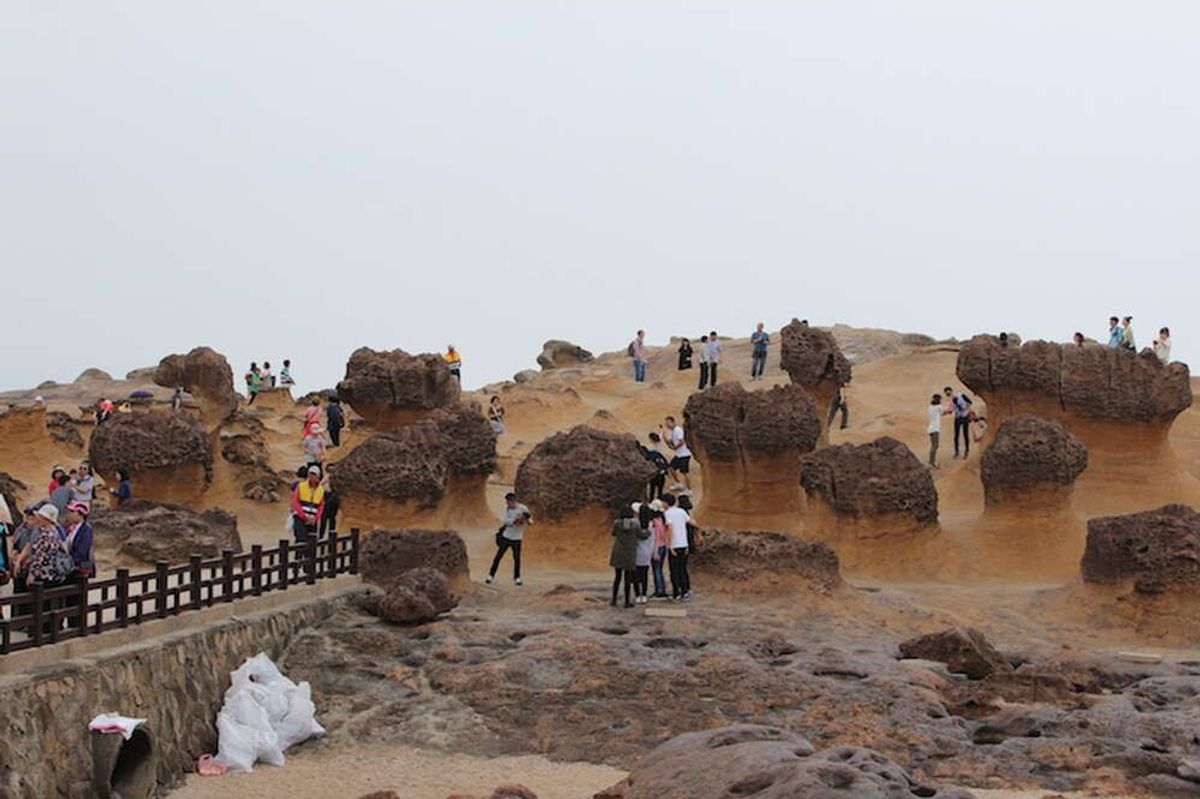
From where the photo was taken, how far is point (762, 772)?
7.68 metres

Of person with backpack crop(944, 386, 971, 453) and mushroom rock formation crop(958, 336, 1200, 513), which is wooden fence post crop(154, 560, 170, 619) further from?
person with backpack crop(944, 386, 971, 453)

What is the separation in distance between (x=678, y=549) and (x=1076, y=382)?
924 centimetres

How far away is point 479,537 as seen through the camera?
22078mm

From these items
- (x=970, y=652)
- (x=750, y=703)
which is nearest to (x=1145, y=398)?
(x=970, y=652)

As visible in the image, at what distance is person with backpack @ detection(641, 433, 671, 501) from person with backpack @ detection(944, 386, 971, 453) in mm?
6469

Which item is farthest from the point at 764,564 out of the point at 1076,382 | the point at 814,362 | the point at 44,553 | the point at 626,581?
the point at 814,362

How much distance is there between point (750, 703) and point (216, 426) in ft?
57.9

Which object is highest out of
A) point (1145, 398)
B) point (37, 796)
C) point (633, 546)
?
point (1145, 398)

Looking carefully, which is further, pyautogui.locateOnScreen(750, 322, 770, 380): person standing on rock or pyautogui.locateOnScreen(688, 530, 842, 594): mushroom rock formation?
pyautogui.locateOnScreen(750, 322, 770, 380): person standing on rock

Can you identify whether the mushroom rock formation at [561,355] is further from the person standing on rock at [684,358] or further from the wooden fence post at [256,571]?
the wooden fence post at [256,571]

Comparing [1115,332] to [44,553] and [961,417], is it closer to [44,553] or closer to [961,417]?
[961,417]

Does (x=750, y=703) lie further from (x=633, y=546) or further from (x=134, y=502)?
(x=134, y=502)

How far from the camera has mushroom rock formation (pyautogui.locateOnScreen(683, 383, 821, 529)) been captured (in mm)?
21359

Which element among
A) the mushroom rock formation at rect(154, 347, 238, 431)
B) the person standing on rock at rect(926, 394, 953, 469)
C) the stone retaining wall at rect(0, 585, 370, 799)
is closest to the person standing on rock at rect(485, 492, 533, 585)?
the stone retaining wall at rect(0, 585, 370, 799)
